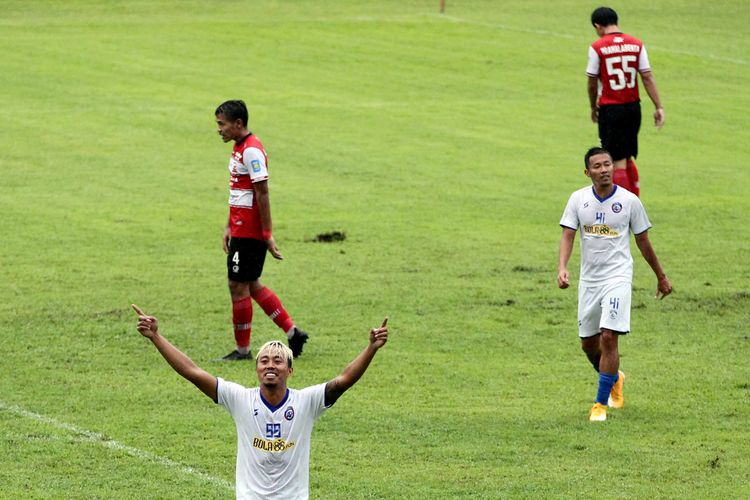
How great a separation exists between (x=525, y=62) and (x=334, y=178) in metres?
13.6

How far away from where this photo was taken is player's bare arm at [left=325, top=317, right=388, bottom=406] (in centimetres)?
877

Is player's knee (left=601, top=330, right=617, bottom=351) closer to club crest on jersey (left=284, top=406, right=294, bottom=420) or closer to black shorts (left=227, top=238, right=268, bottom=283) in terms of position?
black shorts (left=227, top=238, right=268, bottom=283)

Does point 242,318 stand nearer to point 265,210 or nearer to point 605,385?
point 265,210

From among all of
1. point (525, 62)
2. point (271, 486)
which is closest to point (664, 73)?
point (525, 62)

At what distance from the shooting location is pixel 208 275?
19.6 meters

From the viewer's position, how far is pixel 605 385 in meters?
12.9

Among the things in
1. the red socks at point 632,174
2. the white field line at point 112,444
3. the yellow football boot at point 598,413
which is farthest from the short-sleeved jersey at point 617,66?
the white field line at point 112,444

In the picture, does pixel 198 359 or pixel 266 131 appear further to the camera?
pixel 266 131

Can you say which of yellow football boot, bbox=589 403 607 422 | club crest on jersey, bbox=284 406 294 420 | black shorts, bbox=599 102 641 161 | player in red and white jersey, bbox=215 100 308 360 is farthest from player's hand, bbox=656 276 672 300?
club crest on jersey, bbox=284 406 294 420

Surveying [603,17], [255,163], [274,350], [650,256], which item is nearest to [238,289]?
[255,163]

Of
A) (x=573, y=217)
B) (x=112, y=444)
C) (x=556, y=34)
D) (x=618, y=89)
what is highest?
(x=556, y=34)

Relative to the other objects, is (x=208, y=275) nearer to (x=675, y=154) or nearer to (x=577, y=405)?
(x=577, y=405)

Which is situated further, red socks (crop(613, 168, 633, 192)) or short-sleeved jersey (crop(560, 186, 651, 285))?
red socks (crop(613, 168, 633, 192))

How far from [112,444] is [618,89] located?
832 centimetres
